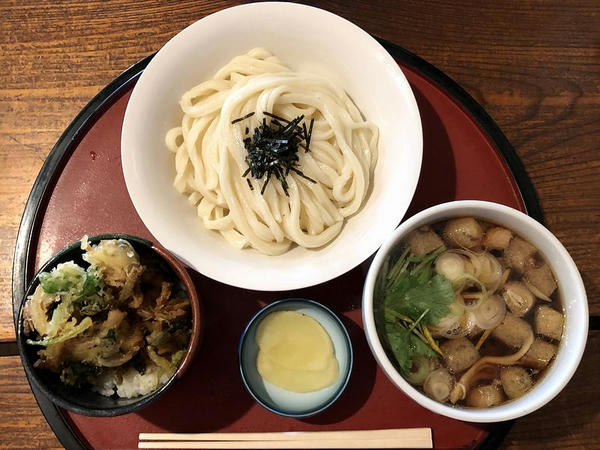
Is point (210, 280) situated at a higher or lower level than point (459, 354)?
higher

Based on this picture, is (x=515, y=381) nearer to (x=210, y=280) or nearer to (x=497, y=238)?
(x=497, y=238)

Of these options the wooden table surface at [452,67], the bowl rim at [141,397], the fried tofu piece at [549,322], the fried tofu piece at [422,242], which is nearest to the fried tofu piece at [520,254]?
the fried tofu piece at [549,322]

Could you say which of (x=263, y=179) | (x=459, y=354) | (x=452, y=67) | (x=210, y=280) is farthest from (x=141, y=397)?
(x=452, y=67)

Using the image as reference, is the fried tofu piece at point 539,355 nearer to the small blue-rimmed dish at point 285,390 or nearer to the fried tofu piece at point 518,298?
the fried tofu piece at point 518,298

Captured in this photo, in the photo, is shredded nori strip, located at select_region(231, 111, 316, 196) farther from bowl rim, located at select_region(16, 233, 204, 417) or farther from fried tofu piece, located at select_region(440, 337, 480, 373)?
fried tofu piece, located at select_region(440, 337, 480, 373)

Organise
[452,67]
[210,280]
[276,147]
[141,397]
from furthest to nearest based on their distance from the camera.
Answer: [452,67] < [210,280] < [276,147] < [141,397]

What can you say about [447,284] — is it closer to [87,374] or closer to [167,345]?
[167,345]

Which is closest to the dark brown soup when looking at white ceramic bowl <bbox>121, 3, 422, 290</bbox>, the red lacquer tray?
white ceramic bowl <bbox>121, 3, 422, 290</bbox>
